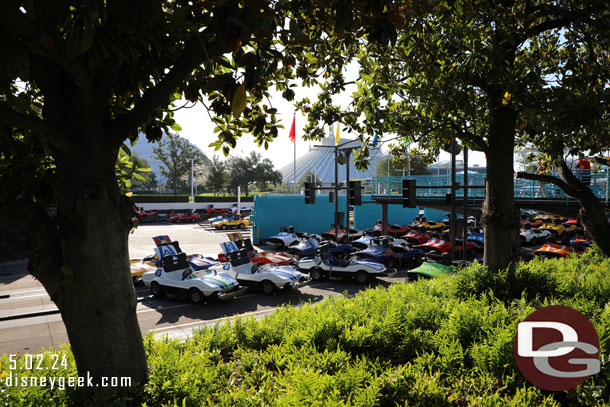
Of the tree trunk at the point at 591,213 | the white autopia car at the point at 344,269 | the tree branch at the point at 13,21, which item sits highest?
the tree branch at the point at 13,21

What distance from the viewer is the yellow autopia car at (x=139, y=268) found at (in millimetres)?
13934

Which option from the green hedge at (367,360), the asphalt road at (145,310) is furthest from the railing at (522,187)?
the green hedge at (367,360)

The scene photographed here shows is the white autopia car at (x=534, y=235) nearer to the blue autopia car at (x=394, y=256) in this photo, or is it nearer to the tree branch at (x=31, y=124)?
the blue autopia car at (x=394, y=256)

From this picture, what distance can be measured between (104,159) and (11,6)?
1794mm

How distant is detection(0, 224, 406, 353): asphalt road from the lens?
895 centimetres

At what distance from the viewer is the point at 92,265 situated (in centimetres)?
312

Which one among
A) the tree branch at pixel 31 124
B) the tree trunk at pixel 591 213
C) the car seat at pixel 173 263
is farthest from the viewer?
the car seat at pixel 173 263

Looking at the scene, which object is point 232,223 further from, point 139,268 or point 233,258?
point 233,258

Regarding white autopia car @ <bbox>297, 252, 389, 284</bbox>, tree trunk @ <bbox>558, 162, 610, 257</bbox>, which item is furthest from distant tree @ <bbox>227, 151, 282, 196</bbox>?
tree trunk @ <bbox>558, 162, 610, 257</bbox>

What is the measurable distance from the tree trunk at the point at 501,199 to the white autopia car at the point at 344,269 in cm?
802

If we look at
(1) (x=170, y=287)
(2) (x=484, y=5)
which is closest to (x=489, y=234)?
(2) (x=484, y=5)

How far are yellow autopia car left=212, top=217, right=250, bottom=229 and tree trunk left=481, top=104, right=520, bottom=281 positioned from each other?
31.4 metres

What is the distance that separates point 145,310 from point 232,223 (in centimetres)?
2553

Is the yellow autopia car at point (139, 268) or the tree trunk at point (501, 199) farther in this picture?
the yellow autopia car at point (139, 268)
